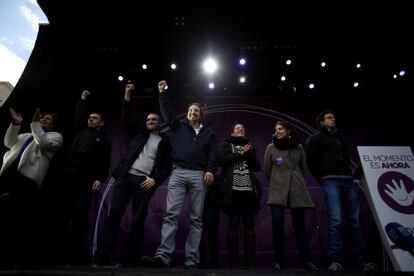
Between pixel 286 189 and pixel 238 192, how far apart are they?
0.55m

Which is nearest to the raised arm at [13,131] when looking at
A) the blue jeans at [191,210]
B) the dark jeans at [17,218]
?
the dark jeans at [17,218]

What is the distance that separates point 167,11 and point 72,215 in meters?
3.06

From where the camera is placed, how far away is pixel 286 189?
367 cm

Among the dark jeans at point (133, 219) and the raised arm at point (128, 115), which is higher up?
the raised arm at point (128, 115)

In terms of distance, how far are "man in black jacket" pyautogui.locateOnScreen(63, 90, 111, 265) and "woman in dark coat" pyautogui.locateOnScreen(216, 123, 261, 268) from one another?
144cm

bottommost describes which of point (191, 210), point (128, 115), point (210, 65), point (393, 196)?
point (191, 210)

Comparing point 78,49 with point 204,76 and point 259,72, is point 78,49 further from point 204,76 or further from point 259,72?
point 259,72

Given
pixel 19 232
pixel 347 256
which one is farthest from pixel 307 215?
pixel 19 232

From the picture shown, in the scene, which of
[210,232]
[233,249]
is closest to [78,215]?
[210,232]

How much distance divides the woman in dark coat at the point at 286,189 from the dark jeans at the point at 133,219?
4.74 feet

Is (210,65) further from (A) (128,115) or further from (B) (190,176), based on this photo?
(B) (190,176)

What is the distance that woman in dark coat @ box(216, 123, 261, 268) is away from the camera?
3479mm

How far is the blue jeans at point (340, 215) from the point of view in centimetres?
340

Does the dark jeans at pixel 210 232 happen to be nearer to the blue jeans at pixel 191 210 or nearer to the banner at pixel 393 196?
the blue jeans at pixel 191 210
